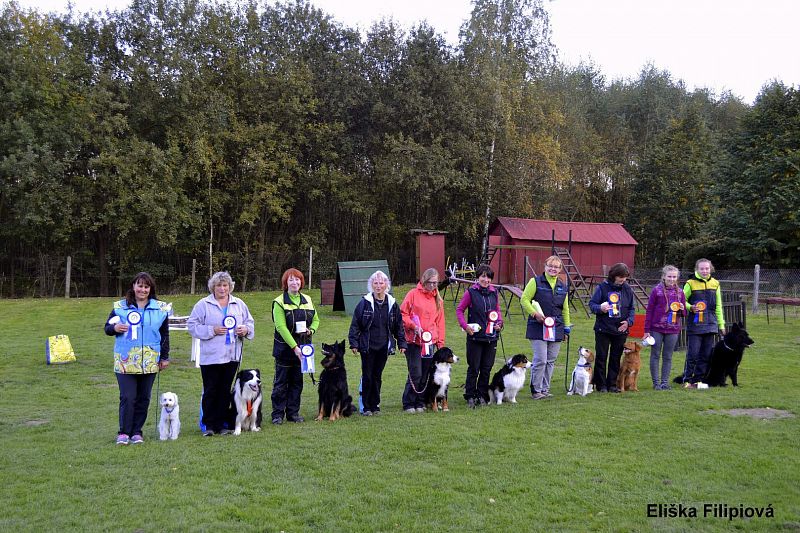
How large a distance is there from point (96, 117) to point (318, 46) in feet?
33.0

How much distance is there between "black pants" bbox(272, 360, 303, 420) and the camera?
7004 millimetres

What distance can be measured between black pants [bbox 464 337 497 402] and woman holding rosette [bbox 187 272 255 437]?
264 centimetres

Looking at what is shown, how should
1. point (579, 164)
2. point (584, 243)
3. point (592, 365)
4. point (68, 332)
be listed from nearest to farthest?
point (592, 365)
point (68, 332)
point (584, 243)
point (579, 164)

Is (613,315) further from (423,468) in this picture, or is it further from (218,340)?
(218,340)

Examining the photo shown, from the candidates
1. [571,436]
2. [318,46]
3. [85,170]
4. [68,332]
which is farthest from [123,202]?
[571,436]

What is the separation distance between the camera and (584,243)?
26109mm

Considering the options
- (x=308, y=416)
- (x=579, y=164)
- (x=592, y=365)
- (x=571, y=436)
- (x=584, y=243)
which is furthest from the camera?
(x=579, y=164)

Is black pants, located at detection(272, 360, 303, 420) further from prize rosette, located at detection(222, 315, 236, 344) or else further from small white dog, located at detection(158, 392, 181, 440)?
small white dog, located at detection(158, 392, 181, 440)

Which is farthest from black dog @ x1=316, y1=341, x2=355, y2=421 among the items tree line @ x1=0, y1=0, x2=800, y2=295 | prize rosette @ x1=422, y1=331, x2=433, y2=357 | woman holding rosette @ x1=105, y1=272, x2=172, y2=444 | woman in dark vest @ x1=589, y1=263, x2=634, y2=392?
tree line @ x1=0, y1=0, x2=800, y2=295

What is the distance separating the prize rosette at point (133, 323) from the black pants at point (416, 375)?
287 cm

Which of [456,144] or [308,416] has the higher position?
[456,144]

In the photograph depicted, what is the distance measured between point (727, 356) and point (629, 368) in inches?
55.5

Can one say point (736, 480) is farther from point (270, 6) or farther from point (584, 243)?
point (270, 6)

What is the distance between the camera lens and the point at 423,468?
5293mm
